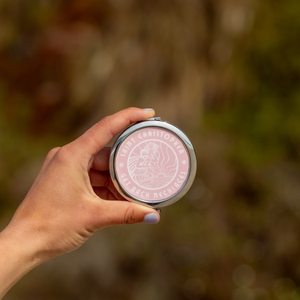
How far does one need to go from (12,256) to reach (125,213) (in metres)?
0.45

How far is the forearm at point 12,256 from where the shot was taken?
105cm

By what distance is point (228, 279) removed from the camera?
84.7 inches

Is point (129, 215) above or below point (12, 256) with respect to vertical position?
above

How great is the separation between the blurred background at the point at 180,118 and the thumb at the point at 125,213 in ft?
4.11

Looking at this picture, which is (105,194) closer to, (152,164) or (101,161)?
(101,161)

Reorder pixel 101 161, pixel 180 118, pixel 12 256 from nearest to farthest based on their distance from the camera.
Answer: pixel 12 256 → pixel 101 161 → pixel 180 118

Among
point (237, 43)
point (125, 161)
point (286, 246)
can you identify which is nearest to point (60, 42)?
point (237, 43)

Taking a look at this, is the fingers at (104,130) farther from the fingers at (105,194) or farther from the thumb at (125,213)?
the fingers at (105,194)

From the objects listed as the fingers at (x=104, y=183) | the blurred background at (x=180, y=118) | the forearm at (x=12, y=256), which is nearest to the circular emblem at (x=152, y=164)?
the fingers at (x=104, y=183)

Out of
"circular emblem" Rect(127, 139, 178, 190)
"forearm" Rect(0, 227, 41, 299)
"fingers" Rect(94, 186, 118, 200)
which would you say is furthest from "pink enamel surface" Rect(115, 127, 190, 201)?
"forearm" Rect(0, 227, 41, 299)

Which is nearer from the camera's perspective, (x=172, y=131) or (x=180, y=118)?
(x=172, y=131)

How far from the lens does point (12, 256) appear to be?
1061 mm

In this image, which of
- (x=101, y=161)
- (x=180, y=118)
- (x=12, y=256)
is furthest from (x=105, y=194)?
(x=180, y=118)

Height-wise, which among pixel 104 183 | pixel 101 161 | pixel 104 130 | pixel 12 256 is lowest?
pixel 12 256
